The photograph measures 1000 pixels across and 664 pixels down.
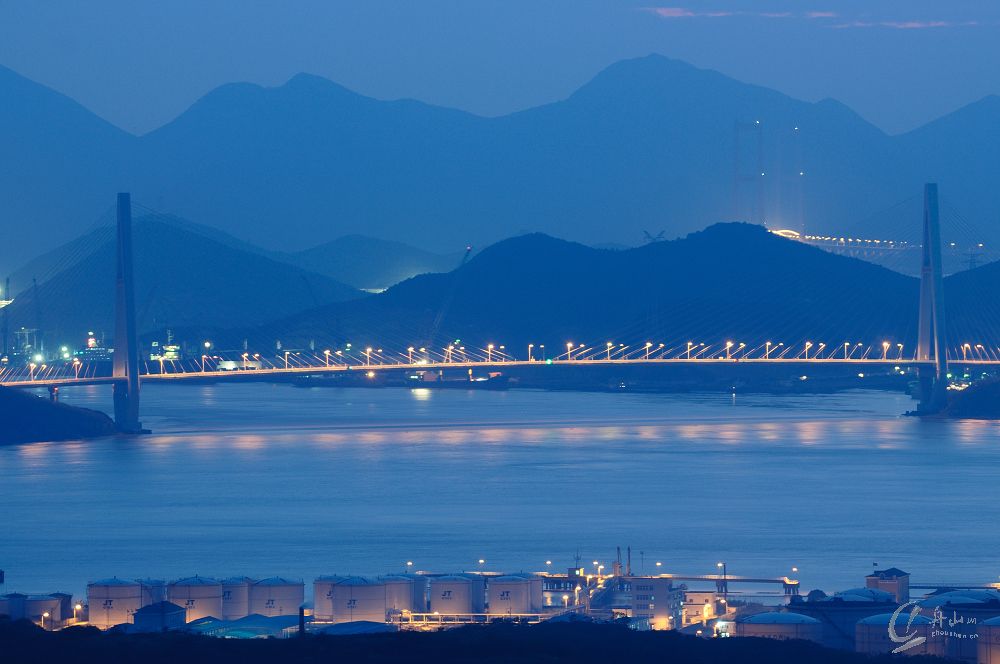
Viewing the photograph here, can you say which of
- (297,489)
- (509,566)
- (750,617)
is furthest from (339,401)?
(750,617)

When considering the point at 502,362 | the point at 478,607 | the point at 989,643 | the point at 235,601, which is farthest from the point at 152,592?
the point at 502,362

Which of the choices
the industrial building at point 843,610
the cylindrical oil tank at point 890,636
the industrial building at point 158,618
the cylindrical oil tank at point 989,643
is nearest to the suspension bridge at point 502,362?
the industrial building at point 158,618

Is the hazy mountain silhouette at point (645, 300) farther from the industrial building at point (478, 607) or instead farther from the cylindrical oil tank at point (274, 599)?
the cylindrical oil tank at point (274, 599)

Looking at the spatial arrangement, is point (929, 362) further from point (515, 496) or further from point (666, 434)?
point (515, 496)

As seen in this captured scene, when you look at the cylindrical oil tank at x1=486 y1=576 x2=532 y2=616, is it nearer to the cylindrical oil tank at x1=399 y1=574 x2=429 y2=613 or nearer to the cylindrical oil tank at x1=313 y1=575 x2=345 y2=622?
the cylindrical oil tank at x1=399 y1=574 x2=429 y2=613

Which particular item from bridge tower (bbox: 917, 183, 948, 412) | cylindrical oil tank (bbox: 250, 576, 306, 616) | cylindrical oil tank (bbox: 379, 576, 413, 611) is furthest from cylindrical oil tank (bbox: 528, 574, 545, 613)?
bridge tower (bbox: 917, 183, 948, 412)

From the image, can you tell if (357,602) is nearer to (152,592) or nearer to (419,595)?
(419,595)
